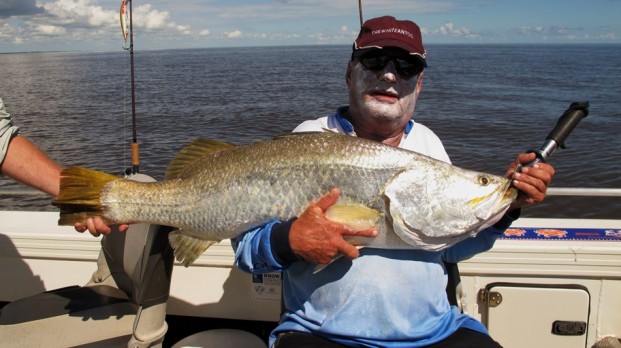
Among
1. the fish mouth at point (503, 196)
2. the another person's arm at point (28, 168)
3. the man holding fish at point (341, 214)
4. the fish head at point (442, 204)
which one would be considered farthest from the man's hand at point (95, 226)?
the fish mouth at point (503, 196)

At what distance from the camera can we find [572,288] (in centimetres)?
348

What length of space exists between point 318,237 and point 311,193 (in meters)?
0.24

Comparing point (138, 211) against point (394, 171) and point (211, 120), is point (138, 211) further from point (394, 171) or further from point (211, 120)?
point (211, 120)

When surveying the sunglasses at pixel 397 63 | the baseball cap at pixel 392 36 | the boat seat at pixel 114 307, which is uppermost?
the baseball cap at pixel 392 36

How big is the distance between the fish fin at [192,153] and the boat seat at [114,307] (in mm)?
355

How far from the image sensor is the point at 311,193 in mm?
2457

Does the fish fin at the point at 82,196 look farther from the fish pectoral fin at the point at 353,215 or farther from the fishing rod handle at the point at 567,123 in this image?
the fishing rod handle at the point at 567,123

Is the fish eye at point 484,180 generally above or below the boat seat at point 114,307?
above

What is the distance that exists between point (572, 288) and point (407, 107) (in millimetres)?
1763

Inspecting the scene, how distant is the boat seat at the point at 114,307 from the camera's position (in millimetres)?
2930

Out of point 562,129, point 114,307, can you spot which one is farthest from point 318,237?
point 114,307

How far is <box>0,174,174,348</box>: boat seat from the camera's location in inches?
115

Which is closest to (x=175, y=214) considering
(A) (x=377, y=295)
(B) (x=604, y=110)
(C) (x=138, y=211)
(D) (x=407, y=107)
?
(C) (x=138, y=211)

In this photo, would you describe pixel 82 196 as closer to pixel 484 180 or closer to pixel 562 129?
pixel 484 180
